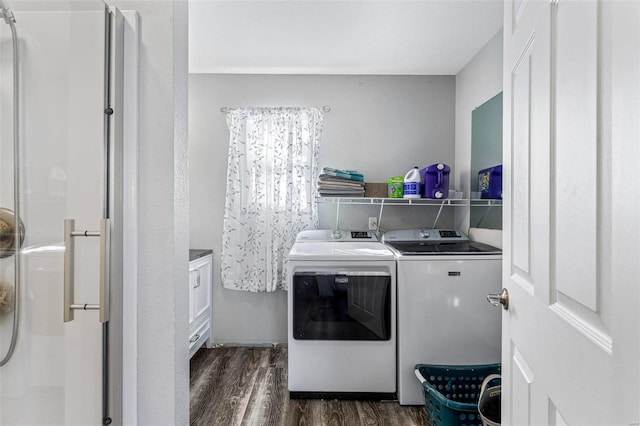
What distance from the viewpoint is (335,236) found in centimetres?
301

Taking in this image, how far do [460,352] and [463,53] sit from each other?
2.00 meters

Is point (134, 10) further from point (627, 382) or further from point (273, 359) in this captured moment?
point (273, 359)

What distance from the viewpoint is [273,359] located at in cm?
302

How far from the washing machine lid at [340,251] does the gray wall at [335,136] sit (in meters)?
0.55

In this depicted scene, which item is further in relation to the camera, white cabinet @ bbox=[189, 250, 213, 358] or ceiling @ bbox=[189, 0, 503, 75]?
white cabinet @ bbox=[189, 250, 213, 358]

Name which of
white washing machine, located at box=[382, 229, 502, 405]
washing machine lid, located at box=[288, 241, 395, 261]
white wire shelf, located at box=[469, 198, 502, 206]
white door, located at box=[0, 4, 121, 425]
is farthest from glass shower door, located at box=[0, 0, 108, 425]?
white wire shelf, located at box=[469, 198, 502, 206]

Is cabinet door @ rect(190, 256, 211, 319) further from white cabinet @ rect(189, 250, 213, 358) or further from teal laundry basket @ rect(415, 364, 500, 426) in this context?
teal laundry basket @ rect(415, 364, 500, 426)

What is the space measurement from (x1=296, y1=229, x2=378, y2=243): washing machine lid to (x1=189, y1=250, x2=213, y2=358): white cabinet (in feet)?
2.51

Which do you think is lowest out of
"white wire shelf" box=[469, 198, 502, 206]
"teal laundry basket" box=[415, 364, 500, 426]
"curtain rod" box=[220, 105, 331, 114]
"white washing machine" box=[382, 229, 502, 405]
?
"teal laundry basket" box=[415, 364, 500, 426]

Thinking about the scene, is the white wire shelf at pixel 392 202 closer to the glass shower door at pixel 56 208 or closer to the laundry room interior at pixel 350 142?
the laundry room interior at pixel 350 142

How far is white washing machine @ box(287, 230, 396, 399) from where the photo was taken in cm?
232

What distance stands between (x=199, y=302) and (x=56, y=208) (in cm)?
214

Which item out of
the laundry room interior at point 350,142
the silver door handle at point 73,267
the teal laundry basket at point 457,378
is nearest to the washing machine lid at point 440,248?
the laundry room interior at point 350,142

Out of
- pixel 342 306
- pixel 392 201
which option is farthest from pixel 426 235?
pixel 342 306
